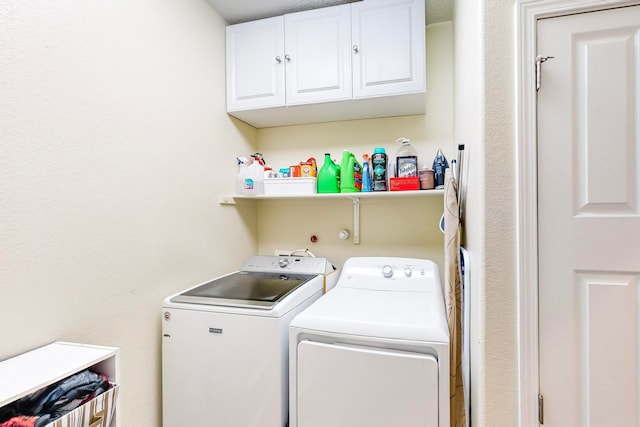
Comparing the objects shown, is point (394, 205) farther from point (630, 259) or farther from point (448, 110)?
point (630, 259)

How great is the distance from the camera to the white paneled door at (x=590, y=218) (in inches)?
39.4

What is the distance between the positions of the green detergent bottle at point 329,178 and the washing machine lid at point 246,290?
606 millimetres

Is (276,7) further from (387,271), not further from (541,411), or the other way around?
(541,411)

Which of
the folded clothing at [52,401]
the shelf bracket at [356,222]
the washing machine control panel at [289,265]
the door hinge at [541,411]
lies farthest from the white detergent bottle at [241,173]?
the door hinge at [541,411]

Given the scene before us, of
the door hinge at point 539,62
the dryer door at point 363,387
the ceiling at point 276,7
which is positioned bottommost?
the dryer door at point 363,387

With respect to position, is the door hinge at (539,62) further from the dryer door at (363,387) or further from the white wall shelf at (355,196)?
the dryer door at (363,387)

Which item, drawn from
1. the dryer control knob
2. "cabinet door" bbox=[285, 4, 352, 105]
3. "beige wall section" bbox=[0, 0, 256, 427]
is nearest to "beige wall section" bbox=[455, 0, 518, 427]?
the dryer control knob

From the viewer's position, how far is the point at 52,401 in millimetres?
956

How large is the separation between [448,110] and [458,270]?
1209mm

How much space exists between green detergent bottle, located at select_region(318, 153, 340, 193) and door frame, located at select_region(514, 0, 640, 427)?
1.25m

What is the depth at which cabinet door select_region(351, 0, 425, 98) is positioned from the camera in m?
1.88

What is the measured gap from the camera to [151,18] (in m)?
1.60

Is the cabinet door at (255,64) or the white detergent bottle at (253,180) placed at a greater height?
the cabinet door at (255,64)

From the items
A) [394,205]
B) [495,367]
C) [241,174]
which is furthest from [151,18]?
[495,367]
